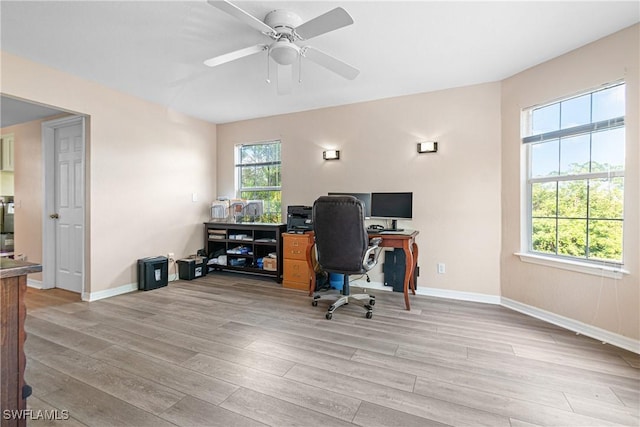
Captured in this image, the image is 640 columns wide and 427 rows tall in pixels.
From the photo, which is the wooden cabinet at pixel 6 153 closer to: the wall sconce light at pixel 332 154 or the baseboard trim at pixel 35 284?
the baseboard trim at pixel 35 284

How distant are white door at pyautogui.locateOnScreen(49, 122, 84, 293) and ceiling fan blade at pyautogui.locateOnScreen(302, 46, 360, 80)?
331 cm

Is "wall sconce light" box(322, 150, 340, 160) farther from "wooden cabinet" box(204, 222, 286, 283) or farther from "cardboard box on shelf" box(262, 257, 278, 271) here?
"cardboard box on shelf" box(262, 257, 278, 271)

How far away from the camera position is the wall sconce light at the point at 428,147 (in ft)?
11.8

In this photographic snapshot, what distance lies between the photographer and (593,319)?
8.11 ft

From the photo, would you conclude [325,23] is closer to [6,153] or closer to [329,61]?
[329,61]

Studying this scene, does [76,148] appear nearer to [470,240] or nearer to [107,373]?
[107,373]

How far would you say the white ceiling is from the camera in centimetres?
209

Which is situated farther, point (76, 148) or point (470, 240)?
point (76, 148)

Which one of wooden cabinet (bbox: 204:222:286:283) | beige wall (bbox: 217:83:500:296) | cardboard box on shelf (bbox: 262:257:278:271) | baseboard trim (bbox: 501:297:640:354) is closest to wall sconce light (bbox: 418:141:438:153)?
beige wall (bbox: 217:83:500:296)

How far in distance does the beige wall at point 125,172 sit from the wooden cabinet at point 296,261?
188cm

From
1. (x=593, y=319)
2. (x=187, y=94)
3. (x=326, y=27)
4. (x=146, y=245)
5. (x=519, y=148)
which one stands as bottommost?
(x=593, y=319)

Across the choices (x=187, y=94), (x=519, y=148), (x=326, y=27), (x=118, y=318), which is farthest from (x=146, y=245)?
(x=519, y=148)

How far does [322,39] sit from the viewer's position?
247cm

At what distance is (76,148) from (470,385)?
501 centimetres
